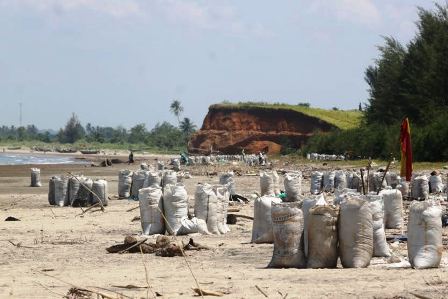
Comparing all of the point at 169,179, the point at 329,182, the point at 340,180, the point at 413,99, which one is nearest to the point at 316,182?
the point at 329,182

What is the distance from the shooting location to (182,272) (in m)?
11.3

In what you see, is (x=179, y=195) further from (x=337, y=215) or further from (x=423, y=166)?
(x=423, y=166)

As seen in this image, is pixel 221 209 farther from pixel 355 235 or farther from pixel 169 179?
pixel 169 179

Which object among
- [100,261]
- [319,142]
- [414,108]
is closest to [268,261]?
[100,261]

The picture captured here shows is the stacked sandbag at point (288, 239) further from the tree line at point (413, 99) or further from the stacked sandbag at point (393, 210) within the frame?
the tree line at point (413, 99)

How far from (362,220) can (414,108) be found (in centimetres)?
4712

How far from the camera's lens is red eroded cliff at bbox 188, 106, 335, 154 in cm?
9825

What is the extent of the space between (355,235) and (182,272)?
83.9 inches

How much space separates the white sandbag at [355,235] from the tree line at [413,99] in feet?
108

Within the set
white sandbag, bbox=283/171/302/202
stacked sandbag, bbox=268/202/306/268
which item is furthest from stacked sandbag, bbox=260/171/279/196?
stacked sandbag, bbox=268/202/306/268

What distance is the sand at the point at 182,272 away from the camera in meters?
9.59

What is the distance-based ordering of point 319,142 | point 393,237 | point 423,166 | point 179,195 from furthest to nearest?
point 319,142, point 423,166, point 179,195, point 393,237

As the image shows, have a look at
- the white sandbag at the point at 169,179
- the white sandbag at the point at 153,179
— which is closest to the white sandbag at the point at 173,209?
the white sandbag at the point at 153,179

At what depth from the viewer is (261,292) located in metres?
9.40
